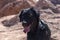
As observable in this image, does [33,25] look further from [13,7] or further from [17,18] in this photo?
[13,7]

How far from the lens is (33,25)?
3521 mm

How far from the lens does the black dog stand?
3.37m

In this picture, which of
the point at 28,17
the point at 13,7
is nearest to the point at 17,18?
the point at 13,7

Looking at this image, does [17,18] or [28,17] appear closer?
[28,17]

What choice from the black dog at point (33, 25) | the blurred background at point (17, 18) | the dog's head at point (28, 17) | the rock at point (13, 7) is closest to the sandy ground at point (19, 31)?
the blurred background at point (17, 18)

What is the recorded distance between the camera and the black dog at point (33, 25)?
11.0ft

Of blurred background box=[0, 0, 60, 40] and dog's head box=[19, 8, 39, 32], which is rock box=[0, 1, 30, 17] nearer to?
blurred background box=[0, 0, 60, 40]

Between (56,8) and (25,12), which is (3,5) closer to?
(56,8)

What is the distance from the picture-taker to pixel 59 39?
4.58 metres

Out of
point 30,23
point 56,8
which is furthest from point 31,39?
point 56,8

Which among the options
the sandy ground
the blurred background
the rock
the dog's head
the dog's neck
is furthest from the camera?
the rock

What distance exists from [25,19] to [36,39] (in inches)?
19.0

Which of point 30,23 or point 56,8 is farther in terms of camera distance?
point 56,8

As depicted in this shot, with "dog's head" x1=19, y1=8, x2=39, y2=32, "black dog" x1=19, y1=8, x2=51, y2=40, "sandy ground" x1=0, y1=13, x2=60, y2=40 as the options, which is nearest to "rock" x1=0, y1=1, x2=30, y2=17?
"sandy ground" x1=0, y1=13, x2=60, y2=40
